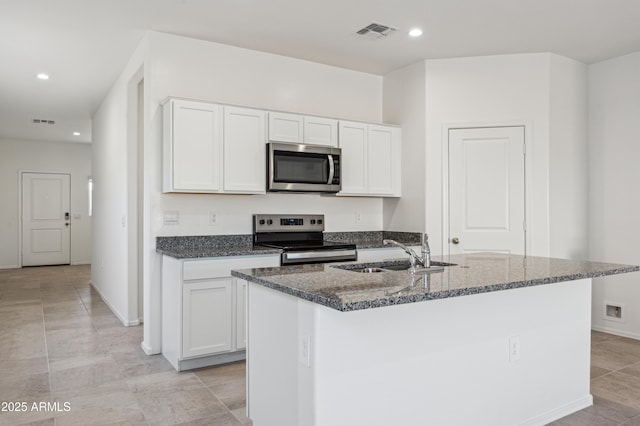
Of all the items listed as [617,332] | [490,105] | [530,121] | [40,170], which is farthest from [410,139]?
[40,170]

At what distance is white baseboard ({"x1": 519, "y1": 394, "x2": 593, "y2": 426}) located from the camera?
2547mm

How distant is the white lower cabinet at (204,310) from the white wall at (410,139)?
1.72 metres

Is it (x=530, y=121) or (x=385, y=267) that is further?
(x=530, y=121)

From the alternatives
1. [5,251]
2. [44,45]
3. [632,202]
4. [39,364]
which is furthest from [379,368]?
[5,251]

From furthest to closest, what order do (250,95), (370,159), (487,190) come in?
1. (370,159)
2. (487,190)
3. (250,95)

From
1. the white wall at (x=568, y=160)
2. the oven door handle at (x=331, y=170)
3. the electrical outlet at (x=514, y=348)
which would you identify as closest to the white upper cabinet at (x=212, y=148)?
the oven door handle at (x=331, y=170)

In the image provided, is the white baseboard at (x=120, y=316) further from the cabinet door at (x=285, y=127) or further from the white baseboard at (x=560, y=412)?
the white baseboard at (x=560, y=412)

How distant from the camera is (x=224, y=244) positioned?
4.08m

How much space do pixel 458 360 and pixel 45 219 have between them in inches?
388

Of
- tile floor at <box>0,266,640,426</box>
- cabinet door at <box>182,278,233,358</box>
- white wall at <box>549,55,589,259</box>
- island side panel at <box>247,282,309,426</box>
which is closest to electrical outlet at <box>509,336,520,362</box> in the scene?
tile floor at <box>0,266,640,426</box>

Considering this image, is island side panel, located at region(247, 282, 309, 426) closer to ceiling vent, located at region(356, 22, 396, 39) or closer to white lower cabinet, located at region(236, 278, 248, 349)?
white lower cabinet, located at region(236, 278, 248, 349)

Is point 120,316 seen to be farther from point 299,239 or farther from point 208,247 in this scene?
point 299,239

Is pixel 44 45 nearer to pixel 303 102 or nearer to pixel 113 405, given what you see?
pixel 303 102

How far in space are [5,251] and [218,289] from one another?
7988 mm
